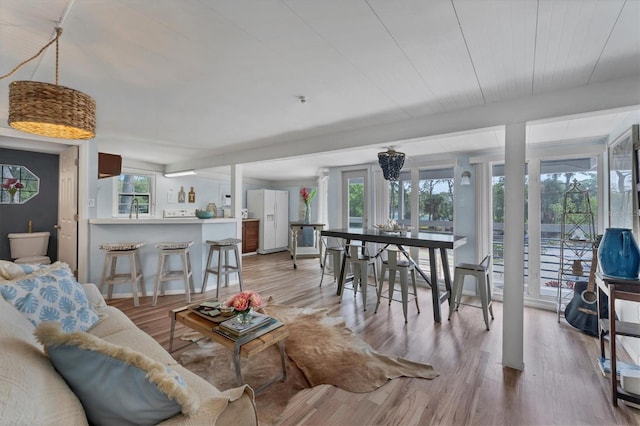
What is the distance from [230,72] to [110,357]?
1852 millimetres

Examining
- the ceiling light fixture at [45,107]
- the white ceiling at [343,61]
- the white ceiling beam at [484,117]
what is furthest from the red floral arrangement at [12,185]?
the ceiling light fixture at [45,107]

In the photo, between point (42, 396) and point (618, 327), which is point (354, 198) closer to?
point (618, 327)

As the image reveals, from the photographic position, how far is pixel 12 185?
4.34 m

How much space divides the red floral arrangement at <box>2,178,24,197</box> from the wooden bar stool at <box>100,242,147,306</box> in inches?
84.0

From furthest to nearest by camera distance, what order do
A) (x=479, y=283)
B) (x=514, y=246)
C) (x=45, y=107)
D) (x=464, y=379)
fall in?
(x=479, y=283)
(x=514, y=246)
(x=464, y=379)
(x=45, y=107)

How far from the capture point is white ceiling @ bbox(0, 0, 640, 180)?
1.39 m

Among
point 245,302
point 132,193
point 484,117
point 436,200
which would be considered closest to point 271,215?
point 132,193

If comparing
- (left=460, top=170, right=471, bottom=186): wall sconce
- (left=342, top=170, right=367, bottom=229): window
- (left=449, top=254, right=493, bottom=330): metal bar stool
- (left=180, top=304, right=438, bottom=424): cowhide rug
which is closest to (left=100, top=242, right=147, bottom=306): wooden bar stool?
(left=180, top=304, right=438, bottom=424): cowhide rug

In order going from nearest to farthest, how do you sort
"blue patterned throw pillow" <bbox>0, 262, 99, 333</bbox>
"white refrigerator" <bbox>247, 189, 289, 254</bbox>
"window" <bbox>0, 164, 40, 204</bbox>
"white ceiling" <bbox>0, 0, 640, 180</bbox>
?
1. "white ceiling" <bbox>0, 0, 640, 180</bbox>
2. "blue patterned throw pillow" <bbox>0, 262, 99, 333</bbox>
3. "window" <bbox>0, 164, 40, 204</bbox>
4. "white refrigerator" <bbox>247, 189, 289, 254</bbox>

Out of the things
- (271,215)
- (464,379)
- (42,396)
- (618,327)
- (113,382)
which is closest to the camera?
(42,396)

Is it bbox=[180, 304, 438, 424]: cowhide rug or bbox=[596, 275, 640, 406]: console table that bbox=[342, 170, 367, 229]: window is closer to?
bbox=[180, 304, 438, 424]: cowhide rug

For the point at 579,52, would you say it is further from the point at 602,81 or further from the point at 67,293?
the point at 67,293

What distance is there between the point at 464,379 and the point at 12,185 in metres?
6.42

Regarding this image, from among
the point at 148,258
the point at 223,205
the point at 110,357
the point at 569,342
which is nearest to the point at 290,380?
the point at 110,357
